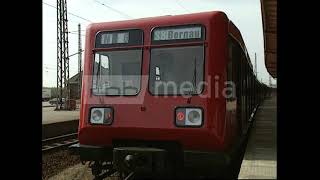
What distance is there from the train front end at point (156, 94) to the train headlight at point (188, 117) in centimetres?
1

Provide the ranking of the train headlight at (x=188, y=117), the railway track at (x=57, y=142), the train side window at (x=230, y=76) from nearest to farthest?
the train headlight at (x=188, y=117) → the train side window at (x=230, y=76) → the railway track at (x=57, y=142)

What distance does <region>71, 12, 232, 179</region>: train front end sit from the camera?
5.87 m

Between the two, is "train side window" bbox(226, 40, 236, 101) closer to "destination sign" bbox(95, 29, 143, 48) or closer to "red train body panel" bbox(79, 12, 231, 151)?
"red train body panel" bbox(79, 12, 231, 151)

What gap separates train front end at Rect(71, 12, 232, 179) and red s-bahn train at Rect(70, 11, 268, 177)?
14mm

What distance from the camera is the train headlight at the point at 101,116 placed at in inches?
249

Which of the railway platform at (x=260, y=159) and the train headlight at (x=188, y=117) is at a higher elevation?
the train headlight at (x=188, y=117)

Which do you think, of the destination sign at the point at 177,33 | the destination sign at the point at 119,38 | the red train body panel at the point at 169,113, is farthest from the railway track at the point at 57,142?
the destination sign at the point at 177,33

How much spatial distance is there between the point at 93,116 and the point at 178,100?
54.0 inches

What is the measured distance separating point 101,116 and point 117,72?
70 centimetres

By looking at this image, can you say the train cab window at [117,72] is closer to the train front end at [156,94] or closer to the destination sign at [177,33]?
the train front end at [156,94]

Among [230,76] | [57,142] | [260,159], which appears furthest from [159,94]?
[57,142]
